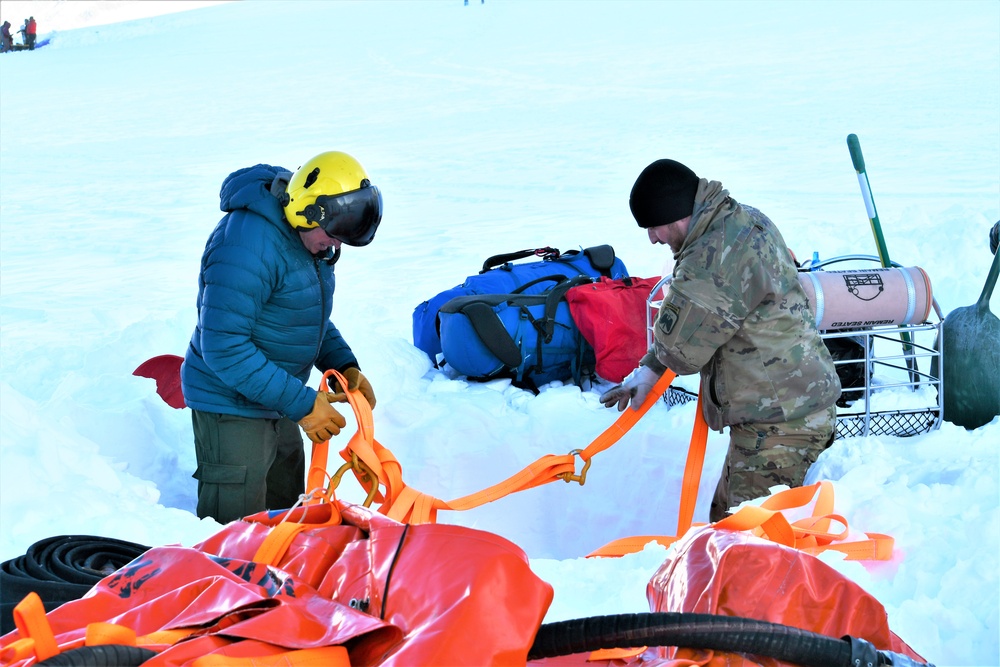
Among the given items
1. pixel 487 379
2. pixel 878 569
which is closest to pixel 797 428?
pixel 878 569

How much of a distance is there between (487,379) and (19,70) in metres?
28.0

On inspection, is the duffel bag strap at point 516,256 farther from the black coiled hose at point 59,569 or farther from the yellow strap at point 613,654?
the yellow strap at point 613,654

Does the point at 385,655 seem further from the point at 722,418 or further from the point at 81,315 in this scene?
the point at 81,315

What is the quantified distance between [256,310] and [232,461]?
28.5 inches

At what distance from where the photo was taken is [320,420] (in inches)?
148

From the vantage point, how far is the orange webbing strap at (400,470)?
11.4 ft

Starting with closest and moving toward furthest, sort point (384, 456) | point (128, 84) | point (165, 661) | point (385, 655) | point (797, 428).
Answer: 1. point (165, 661)
2. point (385, 655)
3. point (384, 456)
4. point (797, 428)
5. point (128, 84)

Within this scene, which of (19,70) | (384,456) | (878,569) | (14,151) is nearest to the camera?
(878,569)

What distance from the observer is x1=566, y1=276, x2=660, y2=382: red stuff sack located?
575cm

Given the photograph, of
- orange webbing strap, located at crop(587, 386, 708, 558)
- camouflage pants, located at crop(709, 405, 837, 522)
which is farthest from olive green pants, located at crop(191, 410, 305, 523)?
camouflage pants, located at crop(709, 405, 837, 522)

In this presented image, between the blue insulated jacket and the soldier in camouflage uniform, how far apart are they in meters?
1.21

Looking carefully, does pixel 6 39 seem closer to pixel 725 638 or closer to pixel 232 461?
pixel 232 461

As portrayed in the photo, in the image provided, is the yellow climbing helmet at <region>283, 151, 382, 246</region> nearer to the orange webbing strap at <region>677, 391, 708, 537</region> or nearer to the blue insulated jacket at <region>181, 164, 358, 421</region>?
the blue insulated jacket at <region>181, 164, 358, 421</region>

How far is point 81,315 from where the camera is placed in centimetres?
860
